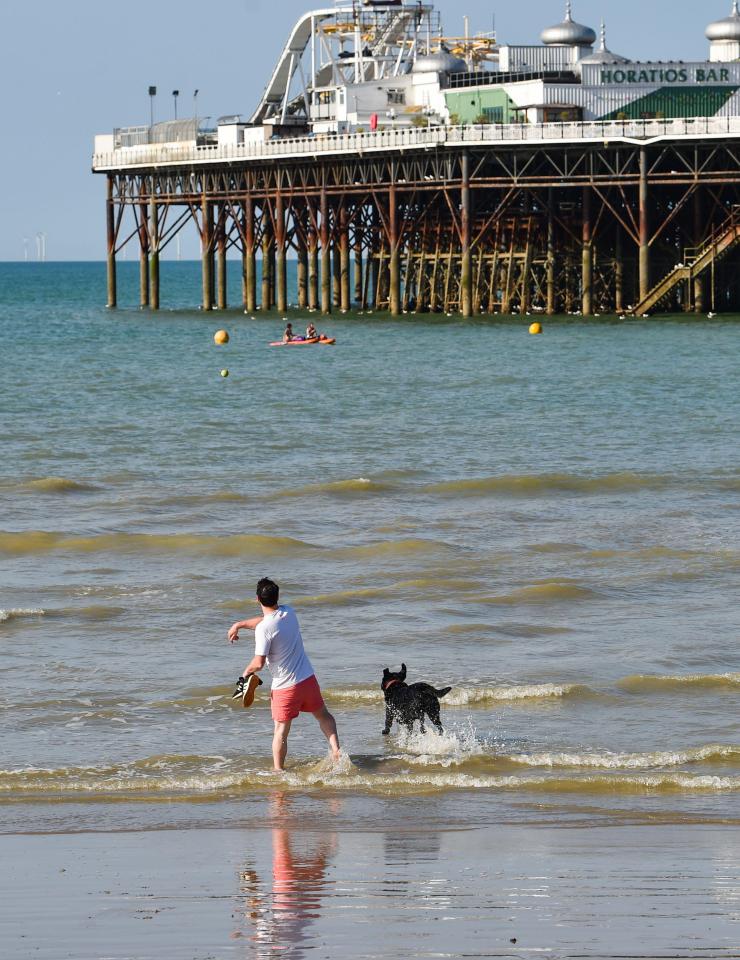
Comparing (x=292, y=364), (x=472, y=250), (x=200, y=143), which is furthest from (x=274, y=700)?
(x=200, y=143)

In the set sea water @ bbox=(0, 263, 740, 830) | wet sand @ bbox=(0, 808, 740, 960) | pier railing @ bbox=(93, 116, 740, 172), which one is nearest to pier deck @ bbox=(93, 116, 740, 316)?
pier railing @ bbox=(93, 116, 740, 172)

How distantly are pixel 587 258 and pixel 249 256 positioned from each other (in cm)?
1712

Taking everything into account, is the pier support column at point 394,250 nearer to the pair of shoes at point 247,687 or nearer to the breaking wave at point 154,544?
the breaking wave at point 154,544

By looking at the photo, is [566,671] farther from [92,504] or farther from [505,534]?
[92,504]

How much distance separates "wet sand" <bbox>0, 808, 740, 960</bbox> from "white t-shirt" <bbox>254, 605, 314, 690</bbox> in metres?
1.37

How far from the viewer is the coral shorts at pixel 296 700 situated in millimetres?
12586

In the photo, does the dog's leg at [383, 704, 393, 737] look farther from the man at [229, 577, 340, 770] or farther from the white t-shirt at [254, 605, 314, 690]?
the white t-shirt at [254, 605, 314, 690]

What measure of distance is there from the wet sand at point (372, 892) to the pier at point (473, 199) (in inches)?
1988

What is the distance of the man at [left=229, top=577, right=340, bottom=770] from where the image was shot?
40.6ft

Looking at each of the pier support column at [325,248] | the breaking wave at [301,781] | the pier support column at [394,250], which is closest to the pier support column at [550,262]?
the pier support column at [394,250]

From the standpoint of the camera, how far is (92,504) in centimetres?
2675

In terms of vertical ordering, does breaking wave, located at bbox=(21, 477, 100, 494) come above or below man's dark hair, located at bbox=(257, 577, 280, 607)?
below

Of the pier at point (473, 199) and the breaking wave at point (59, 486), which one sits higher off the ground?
the pier at point (473, 199)

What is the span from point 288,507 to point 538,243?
42.7m
